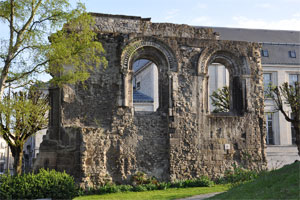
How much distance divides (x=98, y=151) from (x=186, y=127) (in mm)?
3603

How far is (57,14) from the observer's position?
1258 cm

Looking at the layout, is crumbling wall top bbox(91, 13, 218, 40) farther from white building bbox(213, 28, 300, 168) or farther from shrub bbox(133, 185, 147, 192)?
white building bbox(213, 28, 300, 168)

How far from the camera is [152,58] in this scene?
17297 millimetres

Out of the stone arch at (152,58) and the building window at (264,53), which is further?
the building window at (264,53)

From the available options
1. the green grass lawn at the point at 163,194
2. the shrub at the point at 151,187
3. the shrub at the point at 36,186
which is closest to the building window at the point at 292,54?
the green grass lawn at the point at 163,194

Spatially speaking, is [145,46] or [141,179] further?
[145,46]

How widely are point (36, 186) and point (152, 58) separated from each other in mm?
7632

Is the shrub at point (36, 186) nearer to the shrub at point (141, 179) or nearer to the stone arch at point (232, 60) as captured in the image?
the shrub at point (141, 179)

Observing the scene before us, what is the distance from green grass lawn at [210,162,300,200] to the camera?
30.2ft

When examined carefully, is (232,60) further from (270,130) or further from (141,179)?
(270,130)

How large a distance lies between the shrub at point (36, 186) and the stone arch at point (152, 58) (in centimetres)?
501

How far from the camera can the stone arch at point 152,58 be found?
16406 millimetres

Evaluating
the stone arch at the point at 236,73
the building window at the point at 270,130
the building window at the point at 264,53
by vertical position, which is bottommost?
the building window at the point at 270,130

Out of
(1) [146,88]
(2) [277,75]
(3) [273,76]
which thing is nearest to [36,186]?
(1) [146,88]
